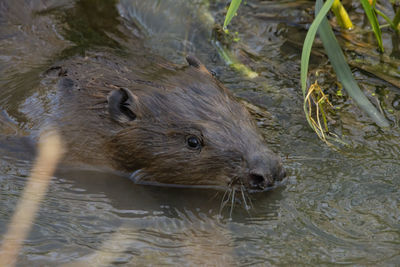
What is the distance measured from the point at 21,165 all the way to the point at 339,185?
2048mm

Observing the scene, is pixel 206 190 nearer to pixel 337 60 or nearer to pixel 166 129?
pixel 166 129

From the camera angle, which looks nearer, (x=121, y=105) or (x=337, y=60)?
(x=121, y=105)

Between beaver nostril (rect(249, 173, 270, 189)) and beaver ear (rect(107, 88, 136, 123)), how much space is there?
86 cm

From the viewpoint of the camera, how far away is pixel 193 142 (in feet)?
12.9

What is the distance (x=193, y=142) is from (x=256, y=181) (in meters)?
0.47

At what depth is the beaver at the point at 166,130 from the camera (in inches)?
151

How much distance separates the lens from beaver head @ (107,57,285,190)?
12.6 ft

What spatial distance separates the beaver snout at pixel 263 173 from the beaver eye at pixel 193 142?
39cm

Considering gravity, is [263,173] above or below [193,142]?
below

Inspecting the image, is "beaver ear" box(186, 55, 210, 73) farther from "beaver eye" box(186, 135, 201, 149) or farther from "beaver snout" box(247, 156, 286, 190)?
"beaver snout" box(247, 156, 286, 190)

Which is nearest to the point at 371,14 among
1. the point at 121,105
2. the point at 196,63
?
the point at 196,63

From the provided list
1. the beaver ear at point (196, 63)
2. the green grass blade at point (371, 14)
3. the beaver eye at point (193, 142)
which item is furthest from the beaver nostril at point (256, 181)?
the green grass blade at point (371, 14)

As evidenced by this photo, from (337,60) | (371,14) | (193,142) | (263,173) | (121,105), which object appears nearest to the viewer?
(263,173)

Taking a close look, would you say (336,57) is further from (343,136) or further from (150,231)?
(150,231)
